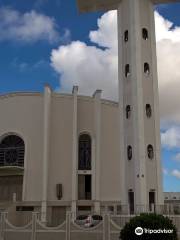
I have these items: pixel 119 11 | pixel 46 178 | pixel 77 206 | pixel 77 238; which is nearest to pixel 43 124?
pixel 46 178

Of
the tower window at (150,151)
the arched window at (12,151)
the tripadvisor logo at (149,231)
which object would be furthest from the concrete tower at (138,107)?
the arched window at (12,151)

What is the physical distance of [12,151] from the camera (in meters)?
37.6

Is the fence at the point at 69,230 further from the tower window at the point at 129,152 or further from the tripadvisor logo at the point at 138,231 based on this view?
the tower window at the point at 129,152

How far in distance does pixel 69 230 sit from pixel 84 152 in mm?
16852

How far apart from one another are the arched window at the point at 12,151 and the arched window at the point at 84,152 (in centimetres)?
558

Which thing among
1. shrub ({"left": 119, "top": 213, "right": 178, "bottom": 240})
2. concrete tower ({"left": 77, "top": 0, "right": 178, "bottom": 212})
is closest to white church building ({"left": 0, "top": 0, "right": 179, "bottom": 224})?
concrete tower ({"left": 77, "top": 0, "right": 178, "bottom": 212})

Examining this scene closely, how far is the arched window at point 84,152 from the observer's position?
122 feet

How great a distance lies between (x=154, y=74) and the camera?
2842cm

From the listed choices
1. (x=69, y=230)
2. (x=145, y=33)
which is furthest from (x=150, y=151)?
(x=145, y=33)

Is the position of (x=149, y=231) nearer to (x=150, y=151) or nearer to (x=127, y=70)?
(x=150, y=151)

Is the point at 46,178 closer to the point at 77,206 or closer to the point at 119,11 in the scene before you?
the point at 77,206

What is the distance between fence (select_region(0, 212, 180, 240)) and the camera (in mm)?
20422

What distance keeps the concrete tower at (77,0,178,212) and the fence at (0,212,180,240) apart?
14.7 ft

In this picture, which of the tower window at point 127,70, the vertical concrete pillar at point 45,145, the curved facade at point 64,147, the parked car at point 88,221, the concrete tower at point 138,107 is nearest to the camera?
the parked car at point 88,221
